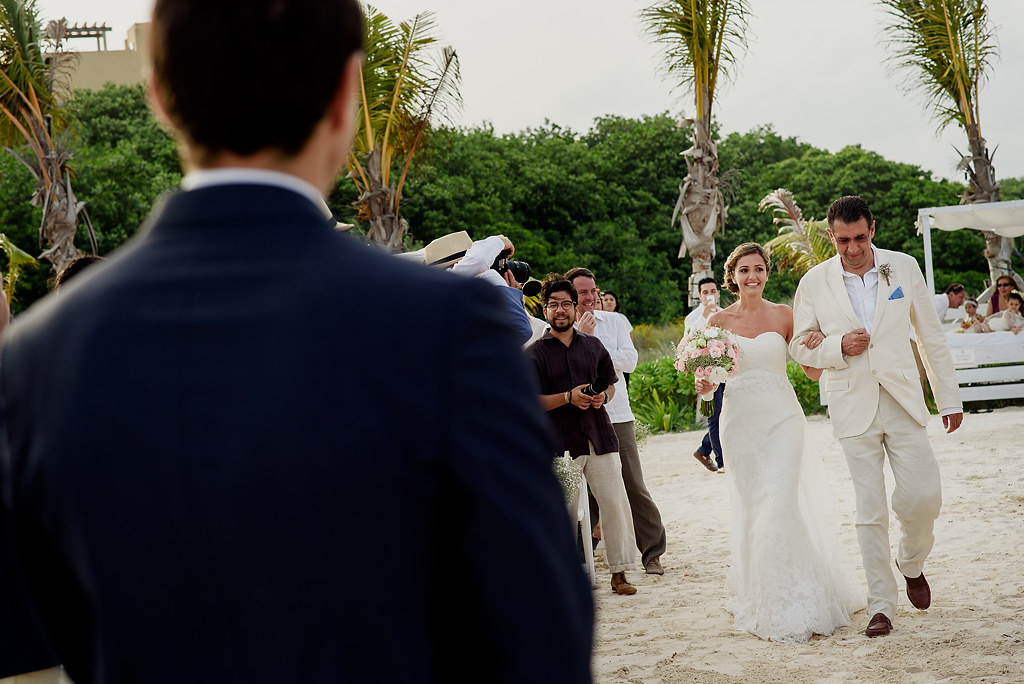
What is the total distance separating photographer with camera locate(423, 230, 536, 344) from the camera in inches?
262

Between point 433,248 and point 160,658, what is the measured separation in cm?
604

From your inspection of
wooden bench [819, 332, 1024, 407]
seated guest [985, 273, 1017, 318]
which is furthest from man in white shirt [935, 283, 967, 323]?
wooden bench [819, 332, 1024, 407]

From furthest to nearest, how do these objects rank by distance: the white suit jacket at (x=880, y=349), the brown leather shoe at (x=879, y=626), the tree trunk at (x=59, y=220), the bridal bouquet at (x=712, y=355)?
the tree trunk at (x=59, y=220), the bridal bouquet at (x=712, y=355), the white suit jacket at (x=880, y=349), the brown leather shoe at (x=879, y=626)

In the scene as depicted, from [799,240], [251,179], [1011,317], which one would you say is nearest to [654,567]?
[251,179]

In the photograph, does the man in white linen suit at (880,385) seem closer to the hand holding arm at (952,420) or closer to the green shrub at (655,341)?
the hand holding arm at (952,420)

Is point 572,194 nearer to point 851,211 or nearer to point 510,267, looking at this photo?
point 510,267

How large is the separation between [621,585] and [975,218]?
13.9 m

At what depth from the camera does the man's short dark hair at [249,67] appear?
1.19 metres

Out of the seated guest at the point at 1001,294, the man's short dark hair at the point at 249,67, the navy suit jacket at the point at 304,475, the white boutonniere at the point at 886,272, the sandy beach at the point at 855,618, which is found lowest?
the sandy beach at the point at 855,618

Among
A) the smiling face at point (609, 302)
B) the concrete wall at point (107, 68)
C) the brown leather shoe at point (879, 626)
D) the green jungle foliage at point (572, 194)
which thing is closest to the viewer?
the brown leather shoe at point (879, 626)

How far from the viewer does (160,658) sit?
1181 millimetres

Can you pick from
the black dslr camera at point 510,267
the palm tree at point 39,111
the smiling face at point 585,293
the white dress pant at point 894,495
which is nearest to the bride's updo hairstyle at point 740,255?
the white dress pant at point 894,495

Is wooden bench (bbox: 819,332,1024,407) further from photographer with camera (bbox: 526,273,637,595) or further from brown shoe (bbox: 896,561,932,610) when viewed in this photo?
brown shoe (bbox: 896,561,932,610)

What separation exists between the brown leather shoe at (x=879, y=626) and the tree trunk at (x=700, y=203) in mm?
10945
